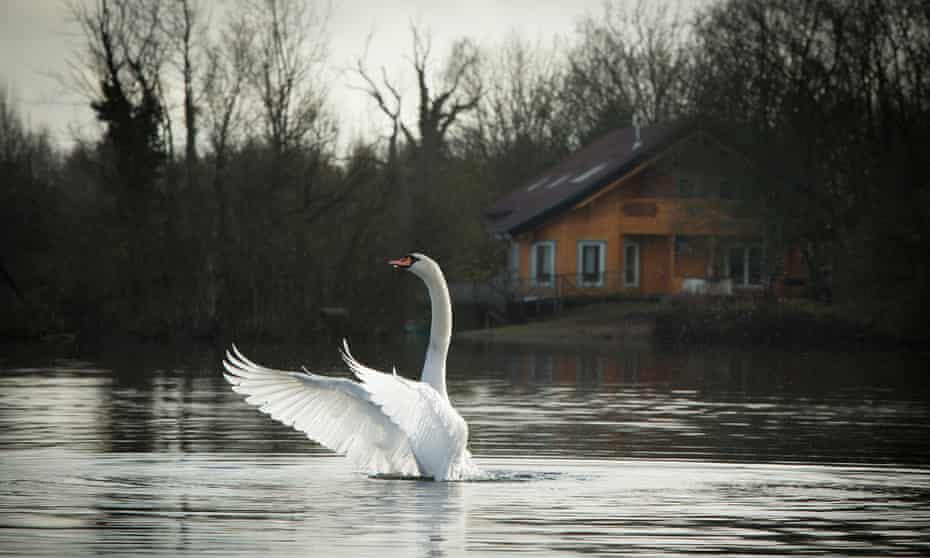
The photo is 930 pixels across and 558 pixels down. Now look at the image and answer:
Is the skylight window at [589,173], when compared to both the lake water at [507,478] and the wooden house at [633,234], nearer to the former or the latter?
the wooden house at [633,234]

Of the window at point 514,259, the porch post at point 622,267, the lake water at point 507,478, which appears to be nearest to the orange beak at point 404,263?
the lake water at point 507,478

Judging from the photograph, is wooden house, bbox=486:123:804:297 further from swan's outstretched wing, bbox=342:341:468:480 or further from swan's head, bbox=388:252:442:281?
swan's outstretched wing, bbox=342:341:468:480

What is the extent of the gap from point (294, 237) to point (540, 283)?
2024 centimetres

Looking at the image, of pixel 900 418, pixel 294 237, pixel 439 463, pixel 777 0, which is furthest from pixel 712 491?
pixel 777 0

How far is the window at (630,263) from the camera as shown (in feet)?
234

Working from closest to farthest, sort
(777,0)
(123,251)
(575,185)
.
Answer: (123,251), (777,0), (575,185)

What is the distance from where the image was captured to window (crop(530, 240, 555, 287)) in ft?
234

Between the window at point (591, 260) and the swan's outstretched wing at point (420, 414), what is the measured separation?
185ft

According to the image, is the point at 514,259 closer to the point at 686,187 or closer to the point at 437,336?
the point at 686,187

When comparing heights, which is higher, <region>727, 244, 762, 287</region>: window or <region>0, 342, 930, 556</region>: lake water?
<region>727, 244, 762, 287</region>: window

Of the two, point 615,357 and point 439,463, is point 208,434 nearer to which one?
point 439,463

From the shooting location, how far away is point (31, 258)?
58625 millimetres

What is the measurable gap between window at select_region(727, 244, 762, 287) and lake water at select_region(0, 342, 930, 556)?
4065 centimetres

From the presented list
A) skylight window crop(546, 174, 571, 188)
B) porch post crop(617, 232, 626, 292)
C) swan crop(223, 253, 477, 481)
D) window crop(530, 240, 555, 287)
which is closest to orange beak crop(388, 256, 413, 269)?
swan crop(223, 253, 477, 481)
